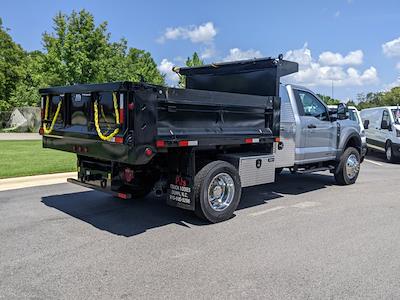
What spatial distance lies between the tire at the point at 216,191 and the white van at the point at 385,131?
430 inches

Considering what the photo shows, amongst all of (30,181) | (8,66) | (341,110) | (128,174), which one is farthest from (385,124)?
(8,66)

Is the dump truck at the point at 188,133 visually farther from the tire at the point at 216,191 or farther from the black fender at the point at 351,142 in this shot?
the black fender at the point at 351,142

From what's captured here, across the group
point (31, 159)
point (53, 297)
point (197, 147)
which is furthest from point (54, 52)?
point (53, 297)

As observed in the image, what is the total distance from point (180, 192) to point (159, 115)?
1.28 metres

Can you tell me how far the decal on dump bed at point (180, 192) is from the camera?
5918 mm

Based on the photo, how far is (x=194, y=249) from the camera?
510 cm

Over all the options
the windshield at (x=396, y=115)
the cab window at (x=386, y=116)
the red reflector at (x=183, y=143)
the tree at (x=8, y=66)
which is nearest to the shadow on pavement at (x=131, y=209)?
the red reflector at (x=183, y=143)

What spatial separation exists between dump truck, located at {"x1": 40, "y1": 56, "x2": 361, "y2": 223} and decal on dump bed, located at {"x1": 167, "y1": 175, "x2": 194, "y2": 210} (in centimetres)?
1

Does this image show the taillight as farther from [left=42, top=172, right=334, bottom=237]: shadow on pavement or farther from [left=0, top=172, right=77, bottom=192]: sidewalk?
[left=0, top=172, right=77, bottom=192]: sidewalk

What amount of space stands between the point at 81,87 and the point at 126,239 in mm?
2287

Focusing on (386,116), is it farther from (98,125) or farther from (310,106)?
(98,125)

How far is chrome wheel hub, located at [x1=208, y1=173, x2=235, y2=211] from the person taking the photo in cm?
625

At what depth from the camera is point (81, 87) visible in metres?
5.99

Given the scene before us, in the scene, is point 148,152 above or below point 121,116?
below
